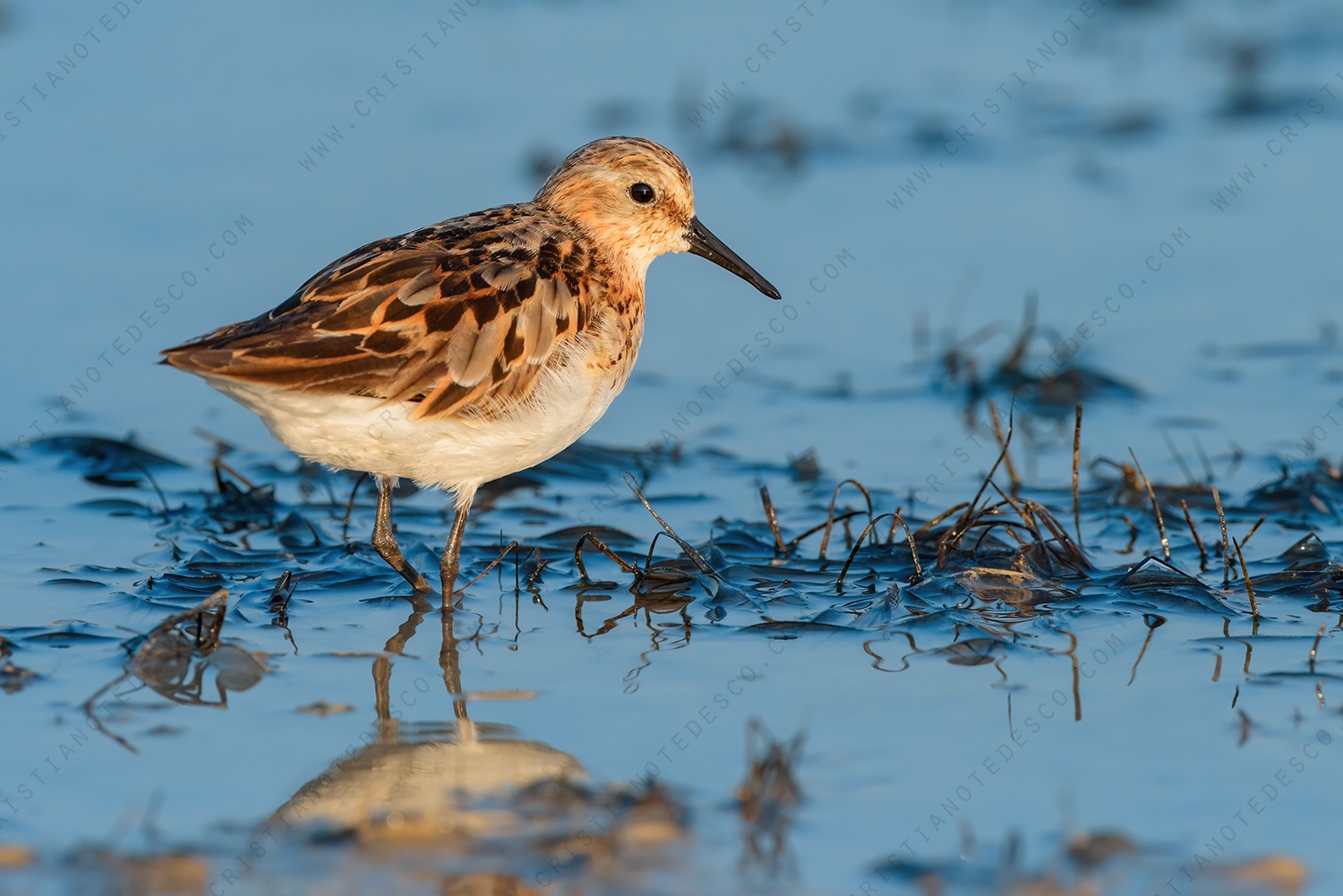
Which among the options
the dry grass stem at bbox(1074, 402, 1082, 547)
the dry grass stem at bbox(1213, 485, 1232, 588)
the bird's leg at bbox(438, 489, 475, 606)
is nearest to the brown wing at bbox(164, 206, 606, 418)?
the bird's leg at bbox(438, 489, 475, 606)

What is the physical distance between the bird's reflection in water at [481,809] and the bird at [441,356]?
120 cm

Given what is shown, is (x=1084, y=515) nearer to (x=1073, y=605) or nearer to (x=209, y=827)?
(x=1073, y=605)

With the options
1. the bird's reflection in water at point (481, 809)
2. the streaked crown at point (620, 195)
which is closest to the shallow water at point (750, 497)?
the bird's reflection in water at point (481, 809)

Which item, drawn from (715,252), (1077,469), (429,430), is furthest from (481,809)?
(715,252)

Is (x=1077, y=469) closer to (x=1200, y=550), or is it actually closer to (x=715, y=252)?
(x=1200, y=550)

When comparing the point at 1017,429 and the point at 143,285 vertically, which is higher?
the point at 143,285

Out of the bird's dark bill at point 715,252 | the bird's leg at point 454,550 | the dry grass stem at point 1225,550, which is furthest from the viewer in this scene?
the bird's dark bill at point 715,252

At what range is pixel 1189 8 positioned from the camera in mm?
14984

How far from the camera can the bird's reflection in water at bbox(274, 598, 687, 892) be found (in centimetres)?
450

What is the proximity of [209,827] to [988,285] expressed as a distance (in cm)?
665

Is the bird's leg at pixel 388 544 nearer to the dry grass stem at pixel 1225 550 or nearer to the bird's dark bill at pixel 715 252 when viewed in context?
the bird's dark bill at pixel 715 252

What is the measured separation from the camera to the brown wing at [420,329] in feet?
19.3

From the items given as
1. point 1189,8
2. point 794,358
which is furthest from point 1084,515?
point 1189,8

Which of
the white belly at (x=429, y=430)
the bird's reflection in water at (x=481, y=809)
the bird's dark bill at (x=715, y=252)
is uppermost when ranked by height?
the bird's dark bill at (x=715, y=252)
